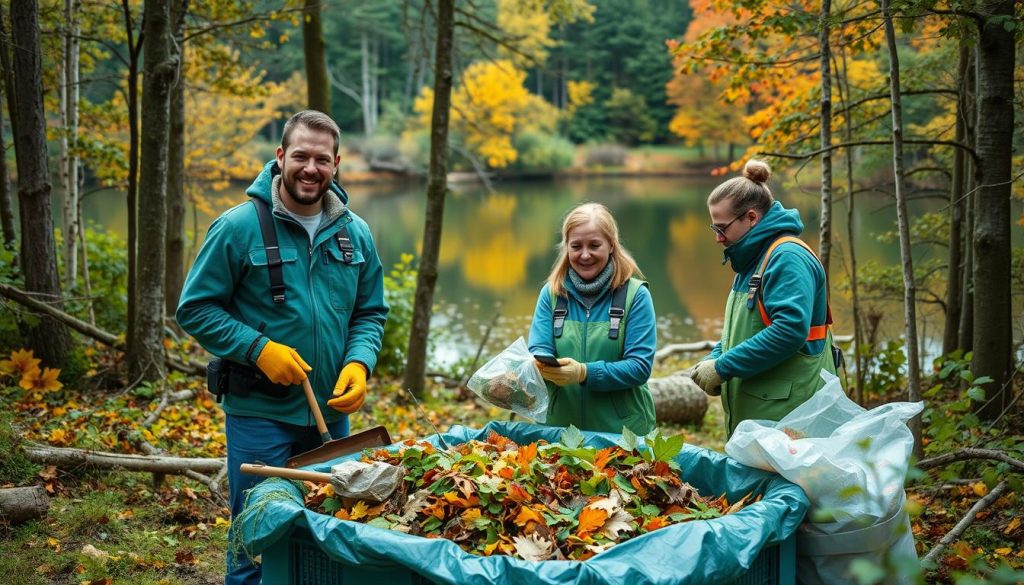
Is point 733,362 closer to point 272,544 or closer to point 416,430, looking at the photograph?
point 272,544

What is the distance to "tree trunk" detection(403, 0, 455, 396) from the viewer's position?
6.97 meters

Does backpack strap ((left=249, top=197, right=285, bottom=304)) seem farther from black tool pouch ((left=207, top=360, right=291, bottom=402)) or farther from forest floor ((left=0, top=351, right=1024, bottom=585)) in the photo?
forest floor ((left=0, top=351, right=1024, bottom=585))

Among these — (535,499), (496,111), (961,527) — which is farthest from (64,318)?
(496,111)

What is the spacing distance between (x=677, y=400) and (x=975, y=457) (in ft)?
Answer: 11.9

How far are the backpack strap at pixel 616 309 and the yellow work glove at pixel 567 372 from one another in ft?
0.64

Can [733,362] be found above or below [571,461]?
above

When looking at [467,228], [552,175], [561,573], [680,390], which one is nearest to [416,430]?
[680,390]

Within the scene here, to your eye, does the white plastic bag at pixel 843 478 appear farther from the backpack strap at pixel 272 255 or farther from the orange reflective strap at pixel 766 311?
the backpack strap at pixel 272 255

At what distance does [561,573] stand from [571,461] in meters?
0.72

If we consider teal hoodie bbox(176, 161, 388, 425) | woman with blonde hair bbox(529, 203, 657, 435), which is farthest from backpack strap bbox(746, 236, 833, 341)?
teal hoodie bbox(176, 161, 388, 425)

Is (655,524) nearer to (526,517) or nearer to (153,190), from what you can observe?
(526,517)

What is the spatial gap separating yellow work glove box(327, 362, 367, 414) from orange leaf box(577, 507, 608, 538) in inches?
37.7

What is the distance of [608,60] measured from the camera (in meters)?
47.2

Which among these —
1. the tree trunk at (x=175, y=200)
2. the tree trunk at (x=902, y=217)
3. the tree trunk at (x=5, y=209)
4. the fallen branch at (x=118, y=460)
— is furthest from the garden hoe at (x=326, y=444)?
the tree trunk at (x=175, y=200)
